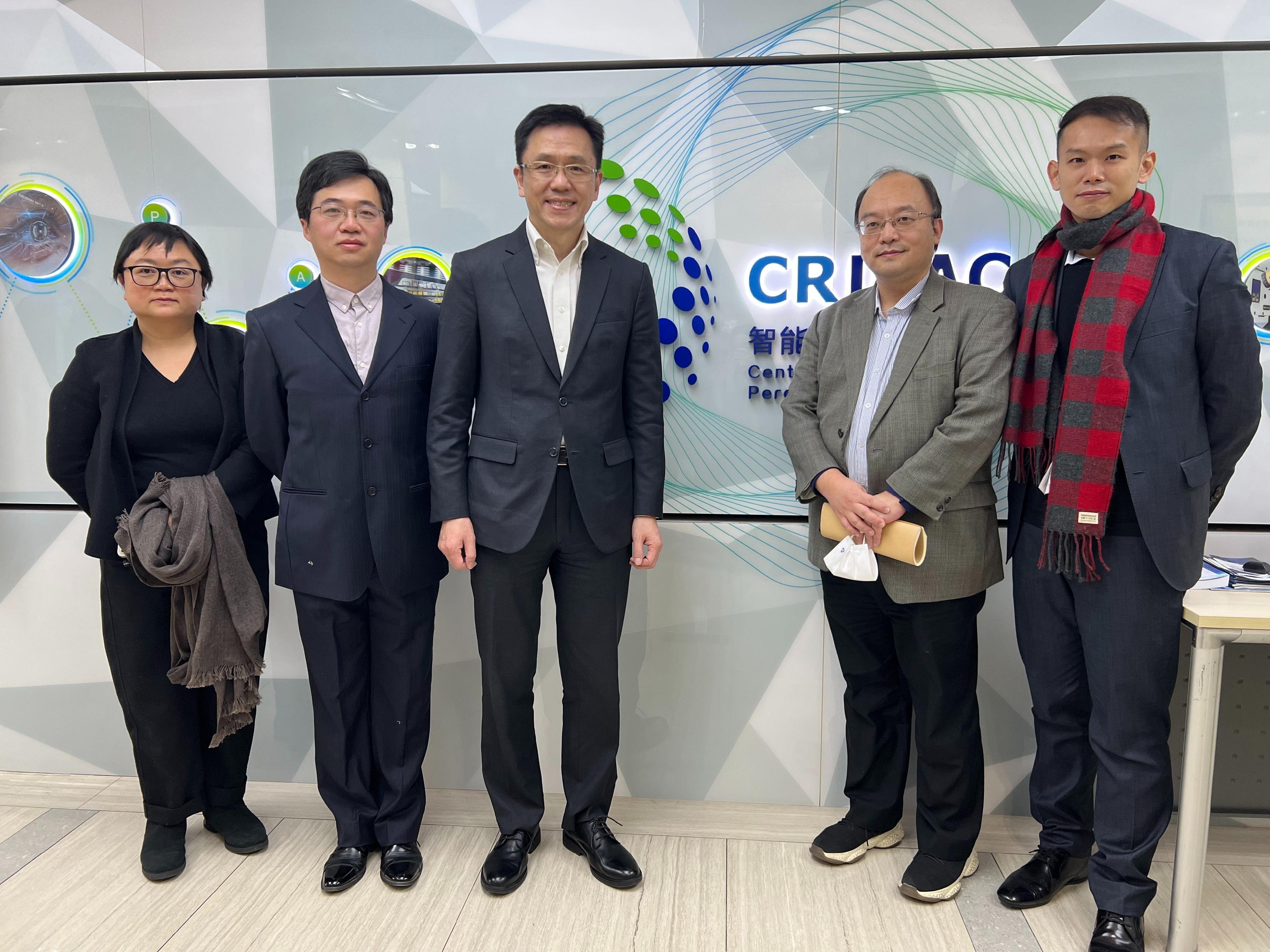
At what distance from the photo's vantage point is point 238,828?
254cm

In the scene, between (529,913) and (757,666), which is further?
(757,666)

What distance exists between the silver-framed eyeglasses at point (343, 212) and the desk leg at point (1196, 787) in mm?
2368

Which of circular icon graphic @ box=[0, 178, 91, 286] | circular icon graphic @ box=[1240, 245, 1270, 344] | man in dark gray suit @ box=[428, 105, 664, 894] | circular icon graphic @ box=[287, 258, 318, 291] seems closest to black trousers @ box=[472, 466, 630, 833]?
man in dark gray suit @ box=[428, 105, 664, 894]

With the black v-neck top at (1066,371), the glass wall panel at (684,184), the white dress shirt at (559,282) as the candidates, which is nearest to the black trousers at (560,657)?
Answer: the white dress shirt at (559,282)

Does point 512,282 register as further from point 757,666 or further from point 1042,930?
point 1042,930

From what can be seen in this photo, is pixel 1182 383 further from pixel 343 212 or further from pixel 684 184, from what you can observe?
pixel 343 212

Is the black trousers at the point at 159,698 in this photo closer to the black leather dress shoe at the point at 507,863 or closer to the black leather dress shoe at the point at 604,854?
the black leather dress shoe at the point at 507,863

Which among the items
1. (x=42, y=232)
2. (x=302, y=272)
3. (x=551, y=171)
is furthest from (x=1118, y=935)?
(x=42, y=232)

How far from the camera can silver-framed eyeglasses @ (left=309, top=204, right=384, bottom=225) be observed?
219 cm

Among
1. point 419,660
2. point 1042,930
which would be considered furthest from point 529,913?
point 1042,930

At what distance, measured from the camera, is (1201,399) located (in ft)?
6.49

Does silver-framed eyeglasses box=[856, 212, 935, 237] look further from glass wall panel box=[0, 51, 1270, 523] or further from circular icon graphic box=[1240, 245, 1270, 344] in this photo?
circular icon graphic box=[1240, 245, 1270, 344]

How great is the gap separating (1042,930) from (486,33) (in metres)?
3.14

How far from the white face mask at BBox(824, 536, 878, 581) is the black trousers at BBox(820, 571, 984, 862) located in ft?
0.38
